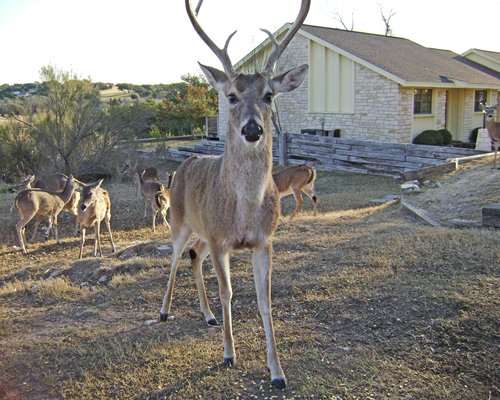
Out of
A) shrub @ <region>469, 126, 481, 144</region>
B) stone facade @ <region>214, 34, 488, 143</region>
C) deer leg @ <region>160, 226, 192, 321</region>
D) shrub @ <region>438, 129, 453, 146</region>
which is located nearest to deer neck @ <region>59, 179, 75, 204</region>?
deer leg @ <region>160, 226, 192, 321</region>

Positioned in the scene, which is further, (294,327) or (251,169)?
(294,327)

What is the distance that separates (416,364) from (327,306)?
1.30 m

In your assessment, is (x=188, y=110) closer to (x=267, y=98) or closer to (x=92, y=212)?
(x=92, y=212)

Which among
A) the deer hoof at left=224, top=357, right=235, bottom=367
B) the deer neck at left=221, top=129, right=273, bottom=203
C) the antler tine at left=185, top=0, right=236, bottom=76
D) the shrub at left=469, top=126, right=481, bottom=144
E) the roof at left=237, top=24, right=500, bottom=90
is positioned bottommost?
the deer hoof at left=224, top=357, right=235, bottom=367

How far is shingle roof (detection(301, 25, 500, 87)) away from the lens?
22281 millimetres

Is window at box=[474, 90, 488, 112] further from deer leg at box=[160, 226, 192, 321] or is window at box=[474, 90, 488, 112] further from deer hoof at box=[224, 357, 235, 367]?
deer hoof at box=[224, 357, 235, 367]

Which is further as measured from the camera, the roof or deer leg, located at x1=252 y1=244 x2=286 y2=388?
the roof

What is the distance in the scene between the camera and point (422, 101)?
23.1 m

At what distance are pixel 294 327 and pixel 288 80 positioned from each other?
2231 mm

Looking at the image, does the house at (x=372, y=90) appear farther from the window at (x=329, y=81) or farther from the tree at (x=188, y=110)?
the tree at (x=188, y=110)

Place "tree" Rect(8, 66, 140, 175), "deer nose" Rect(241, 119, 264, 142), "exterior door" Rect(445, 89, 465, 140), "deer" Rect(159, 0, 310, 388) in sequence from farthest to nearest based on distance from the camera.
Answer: "exterior door" Rect(445, 89, 465, 140)
"tree" Rect(8, 66, 140, 175)
"deer" Rect(159, 0, 310, 388)
"deer nose" Rect(241, 119, 264, 142)

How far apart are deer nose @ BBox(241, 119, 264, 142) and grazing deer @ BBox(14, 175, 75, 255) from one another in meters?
8.18

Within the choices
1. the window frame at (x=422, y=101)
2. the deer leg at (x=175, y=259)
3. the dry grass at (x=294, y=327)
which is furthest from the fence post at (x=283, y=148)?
the deer leg at (x=175, y=259)

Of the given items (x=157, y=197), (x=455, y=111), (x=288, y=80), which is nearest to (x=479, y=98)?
(x=455, y=111)
